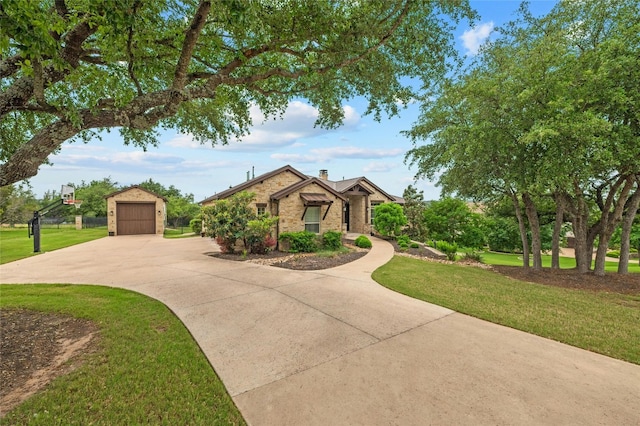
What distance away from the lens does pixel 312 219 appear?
14.3 meters

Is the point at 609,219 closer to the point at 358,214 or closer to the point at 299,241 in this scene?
the point at 299,241

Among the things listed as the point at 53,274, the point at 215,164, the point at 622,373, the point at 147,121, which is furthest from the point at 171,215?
the point at 622,373

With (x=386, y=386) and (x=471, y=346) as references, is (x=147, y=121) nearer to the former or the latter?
(x=386, y=386)

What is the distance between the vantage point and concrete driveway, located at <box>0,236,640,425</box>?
264 cm

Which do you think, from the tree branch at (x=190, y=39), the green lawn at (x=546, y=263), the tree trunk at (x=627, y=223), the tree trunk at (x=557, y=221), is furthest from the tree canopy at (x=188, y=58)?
the green lawn at (x=546, y=263)

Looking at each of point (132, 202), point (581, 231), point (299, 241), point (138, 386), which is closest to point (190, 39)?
point (138, 386)

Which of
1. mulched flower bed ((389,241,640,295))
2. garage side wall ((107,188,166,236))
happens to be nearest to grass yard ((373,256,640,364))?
mulched flower bed ((389,241,640,295))

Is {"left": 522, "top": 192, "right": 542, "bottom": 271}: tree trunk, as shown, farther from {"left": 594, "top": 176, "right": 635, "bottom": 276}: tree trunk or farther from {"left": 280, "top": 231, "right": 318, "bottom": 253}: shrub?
{"left": 280, "top": 231, "right": 318, "bottom": 253}: shrub

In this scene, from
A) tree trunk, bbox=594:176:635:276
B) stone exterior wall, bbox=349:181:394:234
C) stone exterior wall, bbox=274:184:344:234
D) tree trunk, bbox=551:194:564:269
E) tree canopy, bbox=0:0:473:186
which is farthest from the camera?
stone exterior wall, bbox=349:181:394:234

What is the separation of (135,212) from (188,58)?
2173cm

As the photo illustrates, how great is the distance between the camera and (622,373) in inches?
128

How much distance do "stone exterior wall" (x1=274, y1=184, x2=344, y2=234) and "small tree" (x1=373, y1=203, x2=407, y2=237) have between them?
3.58 m

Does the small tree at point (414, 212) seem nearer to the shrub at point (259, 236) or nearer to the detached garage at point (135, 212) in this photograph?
the shrub at point (259, 236)

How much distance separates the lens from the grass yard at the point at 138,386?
2551 mm
